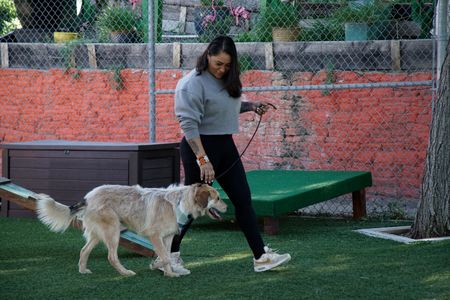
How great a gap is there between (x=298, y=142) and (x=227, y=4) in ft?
11.6

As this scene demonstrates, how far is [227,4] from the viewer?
13984 millimetres

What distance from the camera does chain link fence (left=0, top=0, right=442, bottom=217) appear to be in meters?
10.6

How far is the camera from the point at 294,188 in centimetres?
885

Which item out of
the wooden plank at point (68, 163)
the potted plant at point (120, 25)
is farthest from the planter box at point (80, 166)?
the potted plant at point (120, 25)

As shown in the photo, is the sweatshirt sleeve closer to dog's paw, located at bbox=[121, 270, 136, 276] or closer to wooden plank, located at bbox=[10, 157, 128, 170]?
dog's paw, located at bbox=[121, 270, 136, 276]

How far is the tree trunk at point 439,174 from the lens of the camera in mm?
7973

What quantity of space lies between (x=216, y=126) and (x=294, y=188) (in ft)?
8.46

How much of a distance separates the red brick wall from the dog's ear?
4.61 metres

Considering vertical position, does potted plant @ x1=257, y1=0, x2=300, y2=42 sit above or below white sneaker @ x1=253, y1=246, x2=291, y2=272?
above

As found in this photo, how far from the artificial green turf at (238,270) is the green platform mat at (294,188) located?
1.05 feet

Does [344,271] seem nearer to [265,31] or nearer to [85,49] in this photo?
[265,31]

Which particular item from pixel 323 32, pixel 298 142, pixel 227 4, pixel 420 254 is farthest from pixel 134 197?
pixel 227 4

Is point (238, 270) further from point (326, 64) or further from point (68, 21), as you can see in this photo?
point (68, 21)

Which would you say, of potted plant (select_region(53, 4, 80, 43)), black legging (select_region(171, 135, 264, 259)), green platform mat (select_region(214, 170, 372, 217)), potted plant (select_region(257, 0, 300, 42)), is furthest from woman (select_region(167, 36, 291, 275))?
potted plant (select_region(53, 4, 80, 43))
